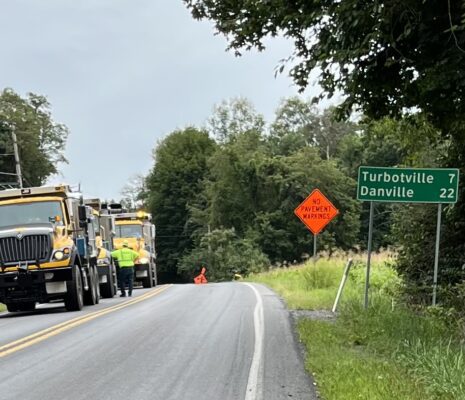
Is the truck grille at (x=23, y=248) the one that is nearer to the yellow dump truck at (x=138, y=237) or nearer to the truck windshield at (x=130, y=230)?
the yellow dump truck at (x=138, y=237)

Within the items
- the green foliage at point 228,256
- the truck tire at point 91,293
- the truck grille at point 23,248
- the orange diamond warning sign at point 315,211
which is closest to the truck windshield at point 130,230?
the truck tire at point 91,293

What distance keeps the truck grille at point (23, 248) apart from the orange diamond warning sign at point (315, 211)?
792cm

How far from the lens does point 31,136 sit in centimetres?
6488

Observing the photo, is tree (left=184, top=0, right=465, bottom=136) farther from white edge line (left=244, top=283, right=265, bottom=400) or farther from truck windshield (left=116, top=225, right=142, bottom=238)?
truck windshield (left=116, top=225, right=142, bottom=238)

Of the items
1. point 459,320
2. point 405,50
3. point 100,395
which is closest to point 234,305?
point 459,320

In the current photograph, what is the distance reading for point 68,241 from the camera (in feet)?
52.9

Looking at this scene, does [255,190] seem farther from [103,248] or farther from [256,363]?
[256,363]

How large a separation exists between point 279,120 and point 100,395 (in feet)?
250

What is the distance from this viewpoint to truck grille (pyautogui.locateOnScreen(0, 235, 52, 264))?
51.0 feet

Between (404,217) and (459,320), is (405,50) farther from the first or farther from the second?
(404,217)

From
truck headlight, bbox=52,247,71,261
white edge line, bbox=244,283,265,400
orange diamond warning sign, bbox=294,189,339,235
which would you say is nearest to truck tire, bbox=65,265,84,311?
truck headlight, bbox=52,247,71,261

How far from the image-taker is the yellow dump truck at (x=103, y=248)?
22500mm

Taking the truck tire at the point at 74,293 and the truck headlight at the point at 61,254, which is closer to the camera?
the truck headlight at the point at 61,254

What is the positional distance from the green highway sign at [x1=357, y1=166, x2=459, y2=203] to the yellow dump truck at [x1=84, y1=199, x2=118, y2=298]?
11.8 meters
